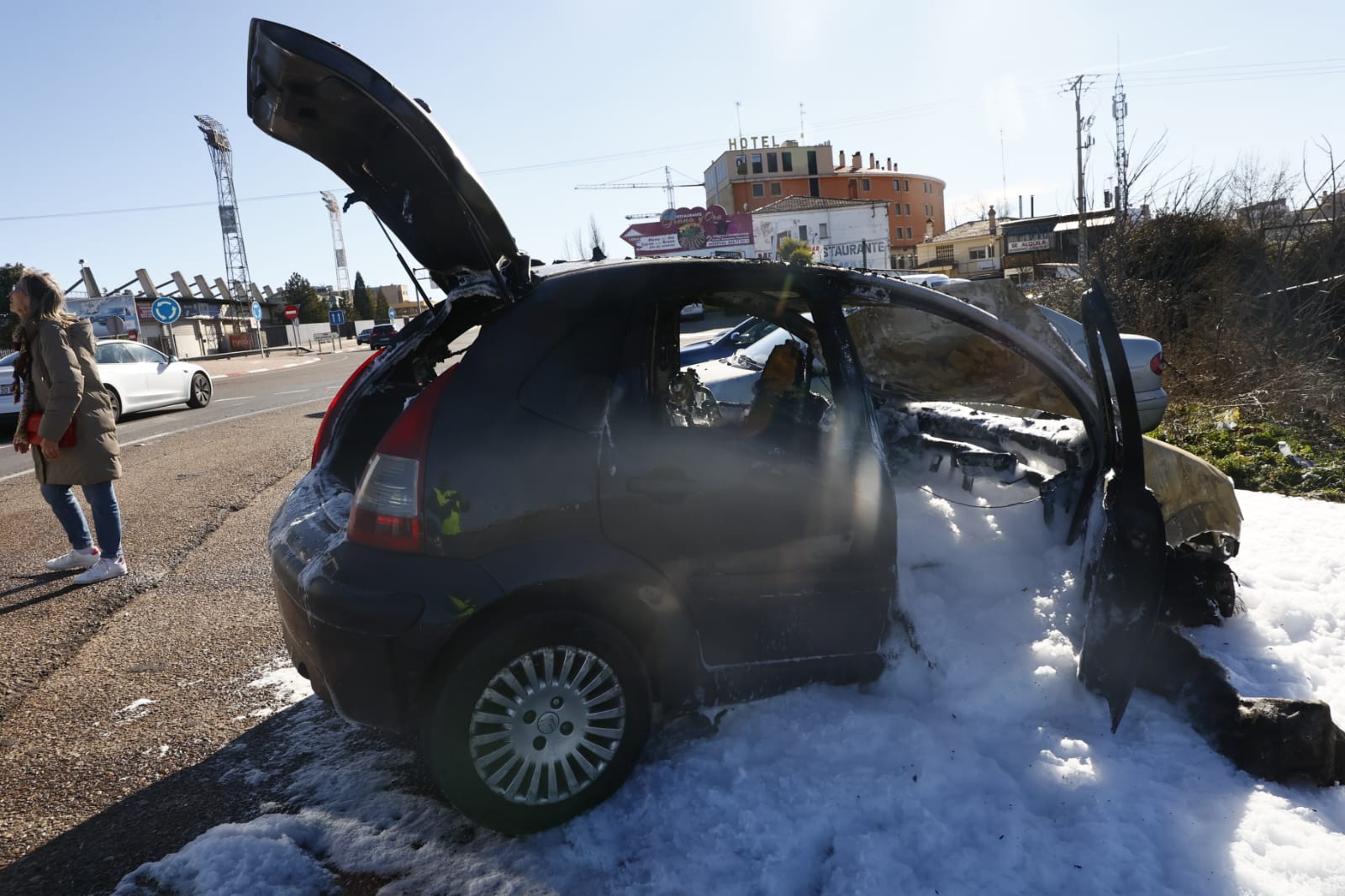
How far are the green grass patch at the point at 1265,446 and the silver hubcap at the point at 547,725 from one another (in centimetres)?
614

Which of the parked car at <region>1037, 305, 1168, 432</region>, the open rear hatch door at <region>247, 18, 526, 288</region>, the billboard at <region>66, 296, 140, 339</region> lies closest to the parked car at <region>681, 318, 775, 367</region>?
the parked car at <region>1037, 305, 1168, 432</region>

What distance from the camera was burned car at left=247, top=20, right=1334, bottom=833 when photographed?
246 centimetres

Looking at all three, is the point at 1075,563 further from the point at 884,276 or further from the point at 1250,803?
the point at 884,276

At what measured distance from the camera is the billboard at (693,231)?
67625mm

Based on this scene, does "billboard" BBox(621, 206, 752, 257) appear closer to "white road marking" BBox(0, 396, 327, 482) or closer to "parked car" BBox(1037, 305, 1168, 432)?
"white road marking" BBox(0, 396, 327, 482)

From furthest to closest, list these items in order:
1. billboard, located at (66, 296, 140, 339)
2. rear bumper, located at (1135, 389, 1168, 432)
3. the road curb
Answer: billboard, located at (66, 296, 140, 339)
the road curb
rear bumper, located at (1135, 389, 1168, 432)

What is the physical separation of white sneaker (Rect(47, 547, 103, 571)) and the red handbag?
78 cm

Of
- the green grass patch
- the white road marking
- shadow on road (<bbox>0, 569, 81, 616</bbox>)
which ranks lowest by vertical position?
the green grass patch

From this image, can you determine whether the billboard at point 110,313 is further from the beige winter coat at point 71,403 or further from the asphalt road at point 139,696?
the beige winter coat at point 71,403

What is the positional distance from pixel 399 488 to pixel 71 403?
3673mm

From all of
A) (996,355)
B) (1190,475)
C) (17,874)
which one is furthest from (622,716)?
(996,355)

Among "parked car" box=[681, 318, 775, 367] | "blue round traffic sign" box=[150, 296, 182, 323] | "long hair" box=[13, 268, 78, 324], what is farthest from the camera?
"blue round traffic sign" box=[150, 296, 182, 323]

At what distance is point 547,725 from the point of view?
2.54 m

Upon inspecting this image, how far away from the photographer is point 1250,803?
2.53m
